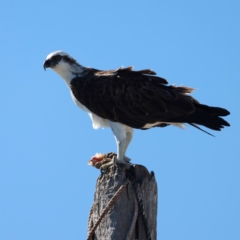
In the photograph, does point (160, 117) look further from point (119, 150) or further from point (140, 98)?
point (119, 150)

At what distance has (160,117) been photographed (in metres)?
8.52

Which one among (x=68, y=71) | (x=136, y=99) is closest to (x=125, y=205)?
(x=136, y=99)

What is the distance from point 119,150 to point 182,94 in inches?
59.8

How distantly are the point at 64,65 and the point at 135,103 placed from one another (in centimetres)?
136

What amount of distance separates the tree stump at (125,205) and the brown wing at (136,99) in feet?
8.03

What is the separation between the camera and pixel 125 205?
228 inches

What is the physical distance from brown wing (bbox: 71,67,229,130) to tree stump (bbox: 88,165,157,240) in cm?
245

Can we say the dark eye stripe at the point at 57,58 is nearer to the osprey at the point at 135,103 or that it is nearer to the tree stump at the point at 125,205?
the osprey at the point at 135,103

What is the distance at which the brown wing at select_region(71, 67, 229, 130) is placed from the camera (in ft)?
27.7

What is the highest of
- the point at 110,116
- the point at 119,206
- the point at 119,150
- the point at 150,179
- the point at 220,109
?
the point at 220,109

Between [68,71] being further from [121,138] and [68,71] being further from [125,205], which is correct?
[125,205]

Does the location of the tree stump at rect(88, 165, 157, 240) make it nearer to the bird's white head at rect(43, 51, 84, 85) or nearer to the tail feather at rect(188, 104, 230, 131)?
the tail feather at rect(188, 104, 230, 131)

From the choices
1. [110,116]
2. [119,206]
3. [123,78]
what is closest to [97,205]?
[119,206]

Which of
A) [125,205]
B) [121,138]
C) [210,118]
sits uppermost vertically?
[210,118]
